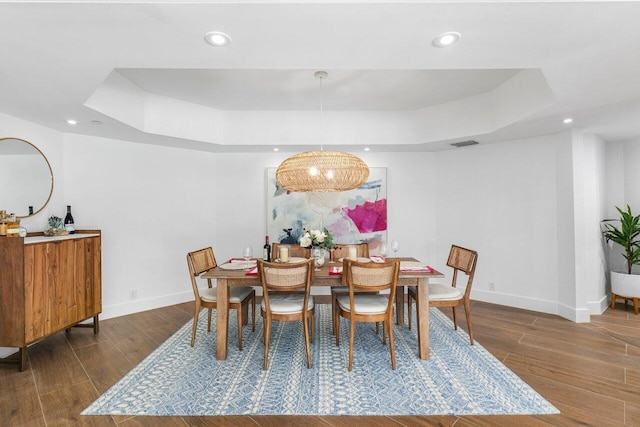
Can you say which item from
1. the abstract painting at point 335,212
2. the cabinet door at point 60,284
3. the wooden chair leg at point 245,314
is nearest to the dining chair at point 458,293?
the abstract painting at point 335,212

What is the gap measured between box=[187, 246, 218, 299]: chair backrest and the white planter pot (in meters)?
5.04

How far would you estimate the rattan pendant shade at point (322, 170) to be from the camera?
282cm

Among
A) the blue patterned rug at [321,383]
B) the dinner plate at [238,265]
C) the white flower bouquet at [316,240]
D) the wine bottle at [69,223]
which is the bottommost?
the blue patterned rug at [321,383]

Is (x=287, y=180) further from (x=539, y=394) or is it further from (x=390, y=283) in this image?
(x=539, y=394)

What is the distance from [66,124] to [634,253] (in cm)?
691

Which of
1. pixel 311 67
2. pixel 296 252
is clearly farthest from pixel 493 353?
pixel 311 67

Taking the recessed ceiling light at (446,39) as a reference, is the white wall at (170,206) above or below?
below

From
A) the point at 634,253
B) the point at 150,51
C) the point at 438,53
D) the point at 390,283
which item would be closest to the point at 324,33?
the point at 438,53

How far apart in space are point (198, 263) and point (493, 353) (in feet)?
9.66

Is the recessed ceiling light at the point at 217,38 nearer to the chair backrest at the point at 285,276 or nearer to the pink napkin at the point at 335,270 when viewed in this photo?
the chair backrest at the point at 285,276

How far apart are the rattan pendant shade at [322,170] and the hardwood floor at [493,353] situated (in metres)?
1.93

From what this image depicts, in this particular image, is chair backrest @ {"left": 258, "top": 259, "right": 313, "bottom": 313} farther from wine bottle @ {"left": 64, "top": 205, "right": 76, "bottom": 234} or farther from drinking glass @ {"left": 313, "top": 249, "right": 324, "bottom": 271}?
wine bottle @ {"left": 64, "top": 205, "right": 76, "bottom": 234}

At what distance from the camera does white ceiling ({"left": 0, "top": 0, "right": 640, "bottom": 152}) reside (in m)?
1.51

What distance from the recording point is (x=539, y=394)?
2064 millimetres
